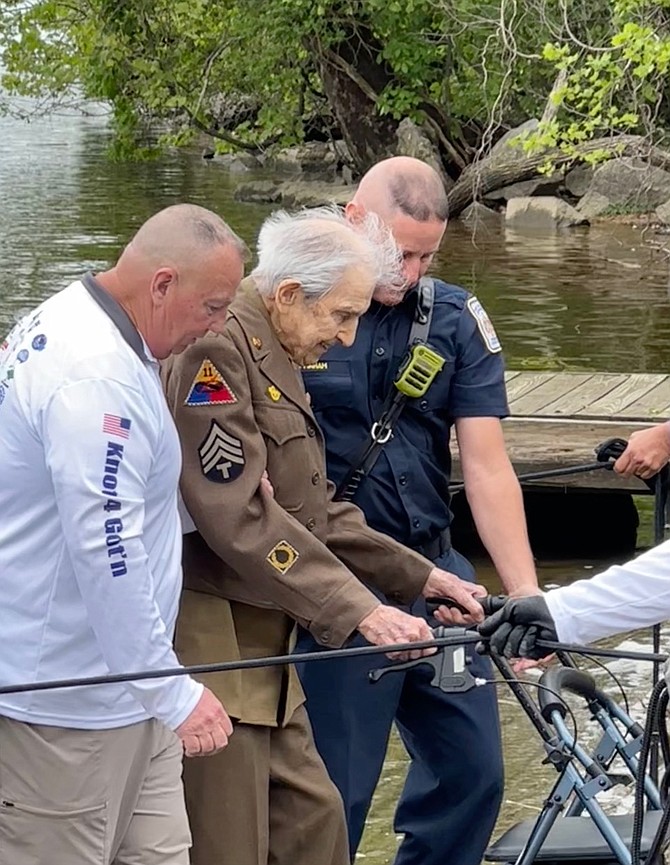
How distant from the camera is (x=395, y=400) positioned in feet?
12.6

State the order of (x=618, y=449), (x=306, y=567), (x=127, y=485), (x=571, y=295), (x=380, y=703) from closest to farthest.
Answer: (x=127, y=485), (x=306, y=567), (x=380, y=703), (x=618, y=449), (x=571, y=295)

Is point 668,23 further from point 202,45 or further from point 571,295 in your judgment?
point 202,45

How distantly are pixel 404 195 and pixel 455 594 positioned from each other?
3.09 ft

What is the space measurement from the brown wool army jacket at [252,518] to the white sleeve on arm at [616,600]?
609mm

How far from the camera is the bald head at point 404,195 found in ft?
12.4

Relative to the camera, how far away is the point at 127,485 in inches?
110

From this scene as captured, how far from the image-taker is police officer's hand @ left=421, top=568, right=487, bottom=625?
12.3 feet

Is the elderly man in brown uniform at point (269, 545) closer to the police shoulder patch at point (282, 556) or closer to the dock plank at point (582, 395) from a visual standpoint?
the police shoulder patch at point (282, 556)

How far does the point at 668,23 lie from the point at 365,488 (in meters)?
11.9

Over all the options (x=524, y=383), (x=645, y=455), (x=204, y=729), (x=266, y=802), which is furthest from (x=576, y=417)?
(x=204, y=729)

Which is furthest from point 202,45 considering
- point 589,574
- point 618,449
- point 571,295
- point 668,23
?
point 618,449

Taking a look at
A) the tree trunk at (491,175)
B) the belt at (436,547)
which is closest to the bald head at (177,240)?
the belt at (436,547)

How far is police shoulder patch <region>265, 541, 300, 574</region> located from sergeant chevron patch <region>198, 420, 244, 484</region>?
17cm

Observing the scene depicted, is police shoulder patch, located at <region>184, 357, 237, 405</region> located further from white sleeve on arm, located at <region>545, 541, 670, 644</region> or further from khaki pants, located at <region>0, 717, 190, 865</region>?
white sleeve on arm, located at <region>545, 541, 670, 644</region>
